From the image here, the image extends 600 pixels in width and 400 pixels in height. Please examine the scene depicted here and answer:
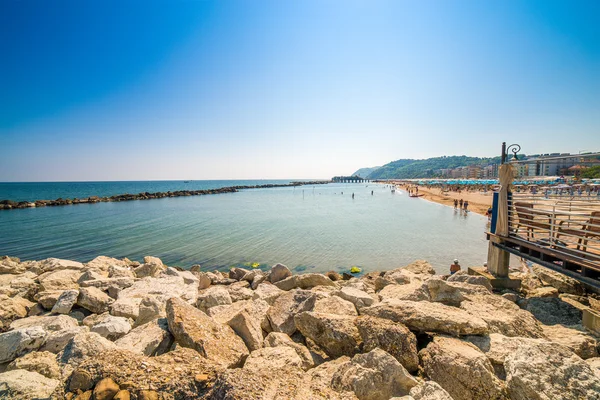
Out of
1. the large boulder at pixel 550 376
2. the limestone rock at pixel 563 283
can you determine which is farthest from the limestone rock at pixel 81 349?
the limestone rock at pixel 563 283

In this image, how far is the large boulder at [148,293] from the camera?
5.41 metres

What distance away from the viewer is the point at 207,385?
8.56ft

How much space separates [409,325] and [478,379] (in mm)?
995

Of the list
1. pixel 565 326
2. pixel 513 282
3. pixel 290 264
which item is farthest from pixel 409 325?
pixel 290 264

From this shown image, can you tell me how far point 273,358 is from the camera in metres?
3.35

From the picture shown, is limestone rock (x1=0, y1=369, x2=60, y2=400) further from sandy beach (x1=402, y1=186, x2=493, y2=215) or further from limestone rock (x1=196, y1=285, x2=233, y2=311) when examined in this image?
sandy beach (x1=402, y1=186, x2=493, y2=215)

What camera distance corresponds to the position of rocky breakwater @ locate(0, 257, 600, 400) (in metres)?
2.65

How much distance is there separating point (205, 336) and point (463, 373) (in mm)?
3087

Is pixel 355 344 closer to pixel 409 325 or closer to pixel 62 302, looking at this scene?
pixel 409 325

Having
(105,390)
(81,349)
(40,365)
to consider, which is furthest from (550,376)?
(40,365)

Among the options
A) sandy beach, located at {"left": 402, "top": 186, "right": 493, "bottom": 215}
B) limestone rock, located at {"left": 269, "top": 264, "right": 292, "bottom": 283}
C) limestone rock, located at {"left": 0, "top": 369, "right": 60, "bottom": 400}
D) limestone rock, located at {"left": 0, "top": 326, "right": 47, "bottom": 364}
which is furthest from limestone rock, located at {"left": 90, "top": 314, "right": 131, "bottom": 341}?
sandy beach, located at {"left": 402, "top": 186, "right": 493, "bottom": 215}

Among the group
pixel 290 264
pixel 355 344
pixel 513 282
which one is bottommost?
pixel 290 264

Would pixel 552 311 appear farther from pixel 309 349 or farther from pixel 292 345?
pixel 292 345

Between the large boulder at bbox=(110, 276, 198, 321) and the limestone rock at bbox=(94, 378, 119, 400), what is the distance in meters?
3.11
